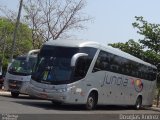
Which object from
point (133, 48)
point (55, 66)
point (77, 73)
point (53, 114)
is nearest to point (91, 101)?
point (77, 73)

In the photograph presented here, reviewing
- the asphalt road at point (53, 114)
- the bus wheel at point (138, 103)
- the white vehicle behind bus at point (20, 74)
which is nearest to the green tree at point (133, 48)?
the bus wheel at point (138, 103)

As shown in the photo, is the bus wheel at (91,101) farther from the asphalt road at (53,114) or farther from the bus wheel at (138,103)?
the bus wheel at (138,103)

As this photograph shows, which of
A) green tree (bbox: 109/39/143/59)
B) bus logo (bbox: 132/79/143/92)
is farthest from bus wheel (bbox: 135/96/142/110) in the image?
green tree (bbox: 109/39/143/59)

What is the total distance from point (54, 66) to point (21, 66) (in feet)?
25.3

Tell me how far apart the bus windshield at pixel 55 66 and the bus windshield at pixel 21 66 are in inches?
254

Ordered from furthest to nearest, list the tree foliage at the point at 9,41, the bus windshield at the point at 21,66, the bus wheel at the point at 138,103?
the tree foliage at the point at 9,41, the bus wheel at the point at 138,103, the bus windshield at the point at 21,66

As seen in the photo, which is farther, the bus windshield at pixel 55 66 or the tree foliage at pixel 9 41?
the tree foliage at pixel 9 41

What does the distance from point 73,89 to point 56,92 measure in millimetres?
765

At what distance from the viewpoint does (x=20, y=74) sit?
27.4 metres

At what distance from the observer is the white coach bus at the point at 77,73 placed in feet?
66.3

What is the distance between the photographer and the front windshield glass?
796 inches

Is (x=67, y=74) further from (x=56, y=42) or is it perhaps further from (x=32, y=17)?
(x=32, y=17)

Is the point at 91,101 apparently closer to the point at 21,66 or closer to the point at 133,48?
the point at 21,66

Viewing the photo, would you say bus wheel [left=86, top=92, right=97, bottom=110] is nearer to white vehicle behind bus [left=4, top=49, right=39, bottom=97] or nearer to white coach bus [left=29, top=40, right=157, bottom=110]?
white coach bus [left=29, top=40, right=157, bottom=110]
